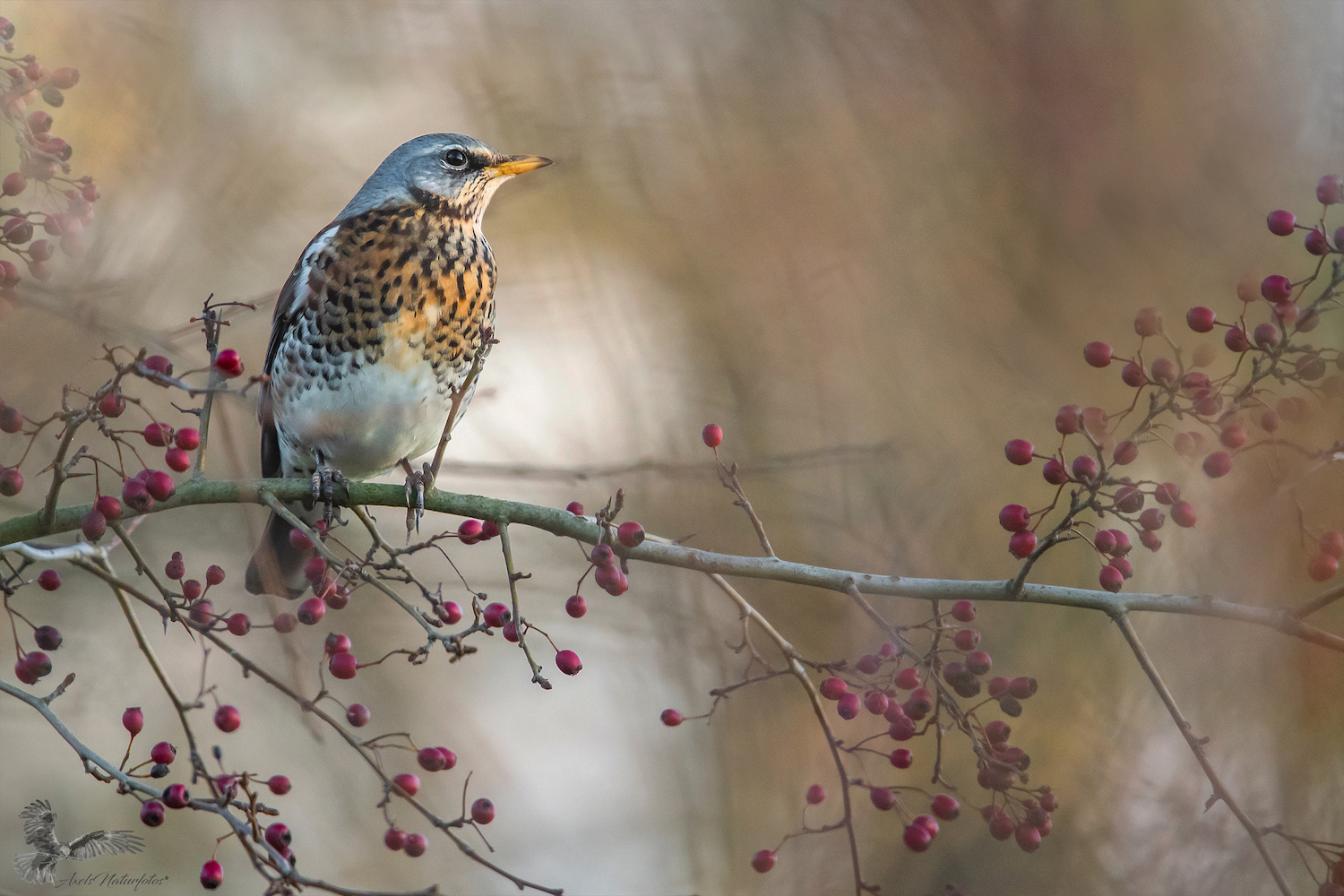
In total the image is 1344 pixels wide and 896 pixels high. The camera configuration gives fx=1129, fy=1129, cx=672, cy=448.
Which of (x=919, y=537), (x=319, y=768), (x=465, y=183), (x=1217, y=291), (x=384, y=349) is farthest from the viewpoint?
(x=319, y=768)

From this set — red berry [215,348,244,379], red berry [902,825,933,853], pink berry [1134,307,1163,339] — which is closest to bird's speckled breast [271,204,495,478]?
red berry [215,348,244,379]

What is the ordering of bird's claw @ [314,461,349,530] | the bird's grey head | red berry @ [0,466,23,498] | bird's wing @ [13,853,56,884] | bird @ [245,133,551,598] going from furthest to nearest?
1. the bird's grey head
2. bird @ [245,133,551,598]
3. bird's claw @ [314,461,349,530]
4. red berry @ [0,466,23,498]
5. bird's wing @ [13,853,56,884]

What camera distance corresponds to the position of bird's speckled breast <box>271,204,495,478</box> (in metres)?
3.07

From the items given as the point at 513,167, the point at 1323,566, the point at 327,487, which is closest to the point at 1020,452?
the point at 1323,566

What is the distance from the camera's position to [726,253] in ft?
15.3

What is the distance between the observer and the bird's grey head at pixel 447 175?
335 centimetres

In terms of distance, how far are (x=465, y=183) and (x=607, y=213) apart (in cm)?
136

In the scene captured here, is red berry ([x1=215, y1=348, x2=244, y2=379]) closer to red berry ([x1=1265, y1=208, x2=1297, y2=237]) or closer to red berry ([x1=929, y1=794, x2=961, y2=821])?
red berry ([x1=929, y1=794, x2=961, y2=821])

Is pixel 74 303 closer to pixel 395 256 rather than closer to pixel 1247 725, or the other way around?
pixel 395 256

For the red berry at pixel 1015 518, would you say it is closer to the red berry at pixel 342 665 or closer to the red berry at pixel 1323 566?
the red berry at pixel 1323 566

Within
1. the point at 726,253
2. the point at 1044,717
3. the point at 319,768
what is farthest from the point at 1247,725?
the point at 319,768

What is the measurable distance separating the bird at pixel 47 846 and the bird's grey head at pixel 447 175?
1984 mm

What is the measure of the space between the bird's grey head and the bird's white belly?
1.85 feet

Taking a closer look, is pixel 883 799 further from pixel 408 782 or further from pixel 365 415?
pixel 365 415
